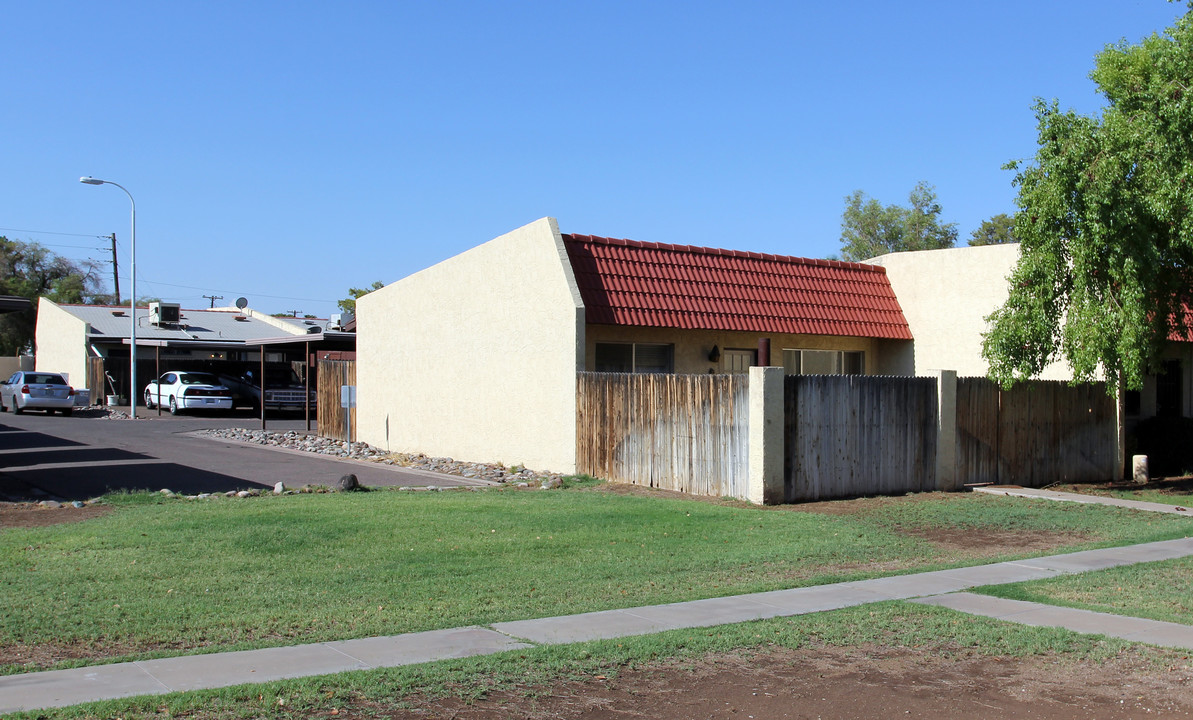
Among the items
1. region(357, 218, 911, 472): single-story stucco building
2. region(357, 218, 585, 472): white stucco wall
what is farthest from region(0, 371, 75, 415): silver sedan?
region(357, 218, 911, 472): single-story stucco building

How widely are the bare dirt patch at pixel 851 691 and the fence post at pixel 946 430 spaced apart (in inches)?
396

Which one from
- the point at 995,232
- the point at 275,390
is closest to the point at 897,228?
the point at 995,232

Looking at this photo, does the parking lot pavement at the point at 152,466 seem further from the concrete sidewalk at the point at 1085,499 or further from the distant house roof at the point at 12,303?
the concrete sidewalk at the point at 1085,499

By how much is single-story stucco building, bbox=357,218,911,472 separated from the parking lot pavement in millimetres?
1825

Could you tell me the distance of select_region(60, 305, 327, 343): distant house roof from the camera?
4684 centimetres

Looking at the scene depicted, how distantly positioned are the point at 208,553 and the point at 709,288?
12.2m

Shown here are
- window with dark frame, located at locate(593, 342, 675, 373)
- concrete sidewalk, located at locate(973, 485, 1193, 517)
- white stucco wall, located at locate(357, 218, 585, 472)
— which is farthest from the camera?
window with dark frame, located at locate(593, 342, 675, 373)

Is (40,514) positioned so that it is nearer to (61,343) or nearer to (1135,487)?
(1135,487)

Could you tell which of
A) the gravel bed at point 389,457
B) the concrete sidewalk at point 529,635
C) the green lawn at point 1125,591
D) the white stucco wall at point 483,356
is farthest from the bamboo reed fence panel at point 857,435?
the green lawn at point 1125,591

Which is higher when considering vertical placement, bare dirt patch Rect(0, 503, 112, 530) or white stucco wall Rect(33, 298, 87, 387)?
white stucco wall Rect(33, 298, 87, 387)

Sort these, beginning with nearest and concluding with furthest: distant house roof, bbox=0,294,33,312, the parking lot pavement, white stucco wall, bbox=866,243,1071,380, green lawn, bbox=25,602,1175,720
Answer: green lawn, bbox=25,602,1175,720, the parking lot pavement, distant house roof, bbox=0,294,33,312, white stucco wall, bbox=866,243,1071,380

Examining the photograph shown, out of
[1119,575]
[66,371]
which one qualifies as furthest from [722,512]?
[66,371]

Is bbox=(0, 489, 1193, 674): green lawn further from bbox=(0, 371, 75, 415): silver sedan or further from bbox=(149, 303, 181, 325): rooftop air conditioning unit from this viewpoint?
bbox=(149, 303, 181, 325): rooftop air conditioning unit

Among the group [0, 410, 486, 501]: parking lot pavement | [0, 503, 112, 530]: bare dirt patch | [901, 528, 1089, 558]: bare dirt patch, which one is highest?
[0, 410, 486, 501]: parking lot pavement
